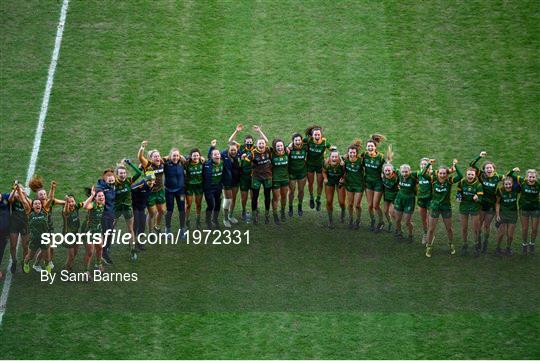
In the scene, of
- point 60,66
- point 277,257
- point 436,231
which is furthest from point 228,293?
point 60,66

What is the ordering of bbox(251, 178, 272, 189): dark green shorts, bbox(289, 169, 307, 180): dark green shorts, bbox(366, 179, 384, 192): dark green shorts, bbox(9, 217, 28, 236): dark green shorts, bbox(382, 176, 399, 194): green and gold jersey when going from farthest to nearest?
bbox(289, 169, 307, 180): dark green shorts < bbox(251, 178, 272, 189): dark green shorts < bbox(366, 179, 384, 192): dark green shorts < bbox(382, 176, 399, 194): green and gold jersey < bbox(9, 217, 28, 236): dark green shorts

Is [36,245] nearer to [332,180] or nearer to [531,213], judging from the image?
[332,180]

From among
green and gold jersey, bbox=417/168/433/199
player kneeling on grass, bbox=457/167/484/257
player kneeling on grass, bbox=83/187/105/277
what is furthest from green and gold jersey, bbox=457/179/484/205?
player kneeling on grass, bbox=83/187/105/277

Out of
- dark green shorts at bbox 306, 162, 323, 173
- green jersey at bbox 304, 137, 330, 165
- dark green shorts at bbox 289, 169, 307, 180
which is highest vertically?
green jersey at bbox 304, 137, 330, 165

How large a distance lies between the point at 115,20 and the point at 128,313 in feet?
30.8

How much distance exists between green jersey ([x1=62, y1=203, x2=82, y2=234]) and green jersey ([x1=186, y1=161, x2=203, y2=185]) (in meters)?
2.16

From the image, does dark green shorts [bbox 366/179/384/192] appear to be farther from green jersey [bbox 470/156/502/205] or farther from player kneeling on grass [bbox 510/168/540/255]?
player kneeling on grass [bbox 510/168/540/255]

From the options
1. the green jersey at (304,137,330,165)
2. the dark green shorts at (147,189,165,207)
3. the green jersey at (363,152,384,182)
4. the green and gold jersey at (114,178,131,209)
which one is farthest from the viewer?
the green jersey at (304,137,330,165)

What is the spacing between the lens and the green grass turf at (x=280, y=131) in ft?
64.5

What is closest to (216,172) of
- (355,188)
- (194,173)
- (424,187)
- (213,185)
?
(213,185)

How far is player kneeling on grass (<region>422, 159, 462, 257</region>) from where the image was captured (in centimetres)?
2081

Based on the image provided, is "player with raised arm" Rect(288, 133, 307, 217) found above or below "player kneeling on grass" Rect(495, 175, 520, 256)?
above

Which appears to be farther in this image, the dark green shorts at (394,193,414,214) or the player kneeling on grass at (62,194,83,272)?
the dark green shorts at (394,193,414,214)

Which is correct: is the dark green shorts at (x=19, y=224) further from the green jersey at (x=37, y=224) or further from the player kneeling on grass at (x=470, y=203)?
the player kneeling on grass at (x=470, y=203)
